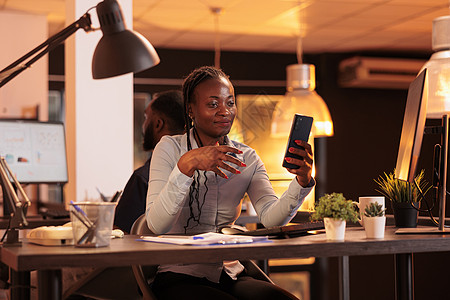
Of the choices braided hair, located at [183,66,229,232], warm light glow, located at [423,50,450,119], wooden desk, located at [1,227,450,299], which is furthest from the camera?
warm light glow, located at [423,50,450,119]

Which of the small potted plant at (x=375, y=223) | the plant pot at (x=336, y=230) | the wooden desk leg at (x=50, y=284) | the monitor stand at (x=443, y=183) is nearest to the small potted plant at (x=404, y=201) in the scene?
the monitor stand at (x=443, y=183)

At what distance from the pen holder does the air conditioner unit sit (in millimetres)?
6240

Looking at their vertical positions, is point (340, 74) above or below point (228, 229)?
above

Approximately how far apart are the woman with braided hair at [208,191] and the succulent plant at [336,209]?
8.2 inches

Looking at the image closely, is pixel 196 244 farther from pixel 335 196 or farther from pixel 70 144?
pixel 70 144

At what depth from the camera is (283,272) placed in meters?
7.54

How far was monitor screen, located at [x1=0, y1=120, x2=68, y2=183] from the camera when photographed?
3938 millimetres

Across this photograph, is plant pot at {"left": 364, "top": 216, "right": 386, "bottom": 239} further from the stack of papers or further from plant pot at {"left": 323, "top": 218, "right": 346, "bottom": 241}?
the stack of papers

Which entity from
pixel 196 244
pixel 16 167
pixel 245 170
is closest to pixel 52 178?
pixel 16 167

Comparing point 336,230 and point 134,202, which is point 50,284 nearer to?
point 336,230

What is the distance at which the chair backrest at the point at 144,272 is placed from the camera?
6.30 ft

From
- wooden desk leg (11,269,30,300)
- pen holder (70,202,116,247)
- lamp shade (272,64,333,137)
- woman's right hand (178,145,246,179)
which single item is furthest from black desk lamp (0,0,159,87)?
lamp shade (272,64,333,137)

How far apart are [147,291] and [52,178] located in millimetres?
2231

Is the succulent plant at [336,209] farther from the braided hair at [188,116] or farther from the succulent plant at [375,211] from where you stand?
the braided hair at [188,116]
